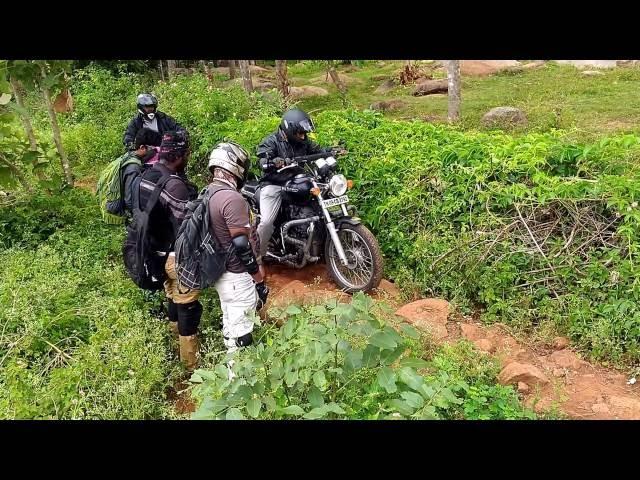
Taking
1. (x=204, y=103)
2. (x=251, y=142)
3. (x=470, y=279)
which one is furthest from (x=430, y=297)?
(x=204, y=103)

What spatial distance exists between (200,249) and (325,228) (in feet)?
5.99

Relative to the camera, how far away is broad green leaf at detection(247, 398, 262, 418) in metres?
2.67

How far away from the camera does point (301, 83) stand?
65.4 ft

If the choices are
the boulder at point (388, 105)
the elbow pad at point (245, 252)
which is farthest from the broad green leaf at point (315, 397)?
the boulder at point (388, 105)

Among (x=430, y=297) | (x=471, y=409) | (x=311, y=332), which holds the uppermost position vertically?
(x=311, y=332)

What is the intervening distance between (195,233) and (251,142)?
3.24 metres

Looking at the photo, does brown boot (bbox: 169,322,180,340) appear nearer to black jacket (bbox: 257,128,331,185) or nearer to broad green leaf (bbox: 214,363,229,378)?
black jacket (bbox: 257,128,331,185)

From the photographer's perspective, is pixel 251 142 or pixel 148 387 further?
pixel 251 142

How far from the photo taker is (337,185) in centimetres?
546

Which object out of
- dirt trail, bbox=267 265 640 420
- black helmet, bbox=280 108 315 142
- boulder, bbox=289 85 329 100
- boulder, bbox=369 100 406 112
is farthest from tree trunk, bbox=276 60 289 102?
dirt trail, bbox=267 265 640 420

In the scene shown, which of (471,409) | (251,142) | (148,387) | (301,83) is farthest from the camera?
(301,83)

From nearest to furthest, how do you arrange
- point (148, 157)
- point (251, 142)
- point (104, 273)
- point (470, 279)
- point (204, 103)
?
point (470, 279) → point (104, 273) → point (148, 157) → point (251, 142) → point (204, 103)

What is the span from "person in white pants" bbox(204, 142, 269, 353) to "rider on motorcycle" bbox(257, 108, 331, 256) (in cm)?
131
